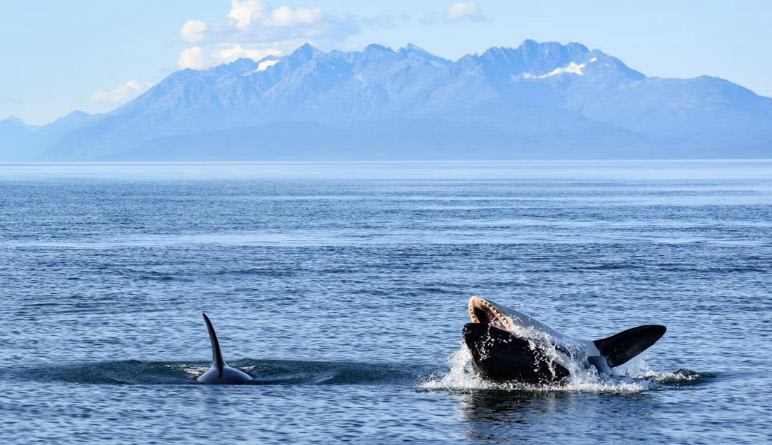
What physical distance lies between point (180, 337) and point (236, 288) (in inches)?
574

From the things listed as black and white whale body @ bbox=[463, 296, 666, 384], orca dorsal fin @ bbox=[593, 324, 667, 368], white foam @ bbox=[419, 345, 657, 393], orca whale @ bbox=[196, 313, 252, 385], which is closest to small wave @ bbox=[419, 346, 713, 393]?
white foam @ bbox=[419, 345, 657, 393]

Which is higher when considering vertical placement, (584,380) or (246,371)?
(584,380)

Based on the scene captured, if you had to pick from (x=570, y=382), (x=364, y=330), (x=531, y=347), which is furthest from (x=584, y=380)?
(x=364, y=330)

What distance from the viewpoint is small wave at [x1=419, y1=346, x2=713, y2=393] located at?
30.7 metres

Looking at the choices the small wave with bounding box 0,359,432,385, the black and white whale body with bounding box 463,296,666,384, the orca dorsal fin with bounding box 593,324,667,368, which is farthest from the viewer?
the small wave with bounding box 0,359,432,385

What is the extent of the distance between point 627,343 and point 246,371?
9.80 meters

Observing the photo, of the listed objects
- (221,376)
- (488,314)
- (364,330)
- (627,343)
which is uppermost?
(488,314)

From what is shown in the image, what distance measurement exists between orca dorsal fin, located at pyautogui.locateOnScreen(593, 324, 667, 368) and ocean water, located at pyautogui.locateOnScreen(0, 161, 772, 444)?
3.14 ft

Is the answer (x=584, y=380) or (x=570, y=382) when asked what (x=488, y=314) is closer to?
(x=570, y=382)

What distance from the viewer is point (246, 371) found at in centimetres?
3412

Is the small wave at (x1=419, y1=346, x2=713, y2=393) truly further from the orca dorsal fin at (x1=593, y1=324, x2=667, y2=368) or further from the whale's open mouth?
the whale's open mouth

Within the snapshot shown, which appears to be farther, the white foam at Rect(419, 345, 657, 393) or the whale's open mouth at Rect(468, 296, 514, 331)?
the white foam at Rect(419, 345, 657, 393)

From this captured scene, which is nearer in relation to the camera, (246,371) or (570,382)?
(570,382)

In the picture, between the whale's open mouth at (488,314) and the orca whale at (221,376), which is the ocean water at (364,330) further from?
the whale's open mouth at (488,314)
